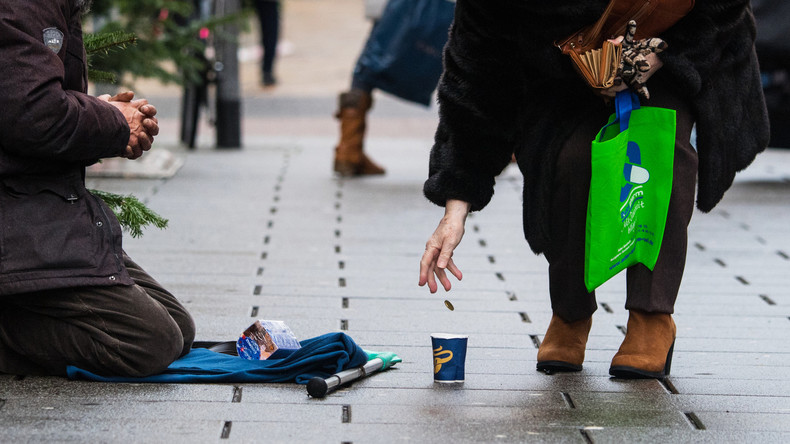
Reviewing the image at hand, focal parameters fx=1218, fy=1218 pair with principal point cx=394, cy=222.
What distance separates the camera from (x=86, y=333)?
3.29 m

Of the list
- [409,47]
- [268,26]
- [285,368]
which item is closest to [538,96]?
[285,368]

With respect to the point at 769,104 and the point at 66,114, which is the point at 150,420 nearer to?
the point at 66,114

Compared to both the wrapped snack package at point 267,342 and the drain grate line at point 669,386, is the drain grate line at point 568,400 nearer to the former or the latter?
the drain grate line at point 669,386

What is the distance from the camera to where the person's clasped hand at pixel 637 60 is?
325 centimetres

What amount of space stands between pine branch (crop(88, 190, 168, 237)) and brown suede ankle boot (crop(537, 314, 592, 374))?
122cm

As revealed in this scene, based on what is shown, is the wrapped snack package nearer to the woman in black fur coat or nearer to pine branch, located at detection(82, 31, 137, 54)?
the woman in black fur coat

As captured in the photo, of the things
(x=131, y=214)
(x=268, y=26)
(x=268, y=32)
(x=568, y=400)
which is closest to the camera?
(x=568, y=400)

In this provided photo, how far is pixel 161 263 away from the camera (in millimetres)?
4973

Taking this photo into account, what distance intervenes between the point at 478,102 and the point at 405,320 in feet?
3.18

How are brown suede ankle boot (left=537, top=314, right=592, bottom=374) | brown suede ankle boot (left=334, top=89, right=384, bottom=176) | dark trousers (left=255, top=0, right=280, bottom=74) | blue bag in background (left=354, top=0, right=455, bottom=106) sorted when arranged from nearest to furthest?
brown suede ankle boot (left=537, top=314, right=592, bottom=374), blue bag in background (left=354, top=0, right=455, bottom=106), brown suede ankle boot (left=334, top=89, right=384, bottom=176), dark trousers (left=255, top=0, right=280, bottom=74)

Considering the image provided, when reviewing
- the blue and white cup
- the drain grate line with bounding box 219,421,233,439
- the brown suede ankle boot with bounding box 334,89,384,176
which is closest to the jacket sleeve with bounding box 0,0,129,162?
the drain grate line with bounding box 219,421,233,439

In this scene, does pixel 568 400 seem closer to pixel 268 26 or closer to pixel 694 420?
pixel 694 420

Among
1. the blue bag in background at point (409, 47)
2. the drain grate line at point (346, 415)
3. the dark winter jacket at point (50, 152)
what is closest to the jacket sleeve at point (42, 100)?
the dark winter jacket at point (50, 152)

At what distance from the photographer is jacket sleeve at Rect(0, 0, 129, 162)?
3.00 meters
